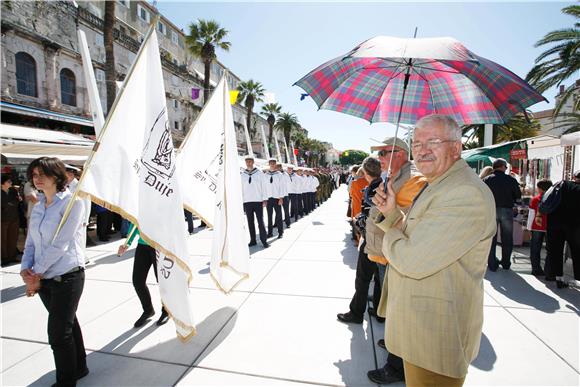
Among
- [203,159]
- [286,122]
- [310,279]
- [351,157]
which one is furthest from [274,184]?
[351,157]

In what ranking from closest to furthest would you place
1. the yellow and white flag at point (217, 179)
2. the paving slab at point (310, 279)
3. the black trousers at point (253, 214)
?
the yellow and white flag at point (217, 179) < the paving slab at point (310, 279) < the black trousers at point (253, 214)

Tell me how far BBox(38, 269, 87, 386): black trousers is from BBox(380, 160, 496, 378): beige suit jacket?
2580 millimetres

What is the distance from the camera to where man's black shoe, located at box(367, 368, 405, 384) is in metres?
2.61

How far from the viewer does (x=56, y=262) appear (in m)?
2.41

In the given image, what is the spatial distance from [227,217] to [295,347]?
1699 millimetres

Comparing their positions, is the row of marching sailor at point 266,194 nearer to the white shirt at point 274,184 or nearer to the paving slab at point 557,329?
the white shirt at point 274,184

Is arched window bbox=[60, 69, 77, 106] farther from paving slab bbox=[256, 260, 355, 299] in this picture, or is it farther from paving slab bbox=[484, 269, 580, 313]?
paving slab bbox=[484, 269, 580, 313]

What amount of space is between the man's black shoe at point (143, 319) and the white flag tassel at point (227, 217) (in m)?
0.92

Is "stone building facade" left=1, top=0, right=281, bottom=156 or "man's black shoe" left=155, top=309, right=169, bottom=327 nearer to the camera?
"man's black shoe" left=155, top=309, right=169, bottom=327

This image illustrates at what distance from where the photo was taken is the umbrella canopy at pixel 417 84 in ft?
7.47

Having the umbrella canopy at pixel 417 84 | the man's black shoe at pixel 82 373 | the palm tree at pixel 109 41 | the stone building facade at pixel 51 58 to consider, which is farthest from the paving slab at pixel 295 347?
the stone building facade at pixel 51 58

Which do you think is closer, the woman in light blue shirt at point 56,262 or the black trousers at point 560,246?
the woman in light blue shirt at point 56,262

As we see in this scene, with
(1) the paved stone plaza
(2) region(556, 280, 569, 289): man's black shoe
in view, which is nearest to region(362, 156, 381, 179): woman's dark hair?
(1) the paved stone plaza

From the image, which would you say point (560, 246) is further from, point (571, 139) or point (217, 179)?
point (217, 179)
